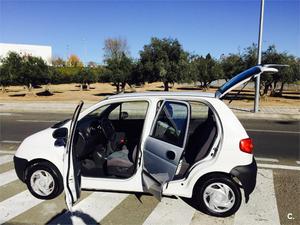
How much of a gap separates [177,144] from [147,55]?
21.4 metres

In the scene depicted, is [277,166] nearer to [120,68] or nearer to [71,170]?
[71,170]

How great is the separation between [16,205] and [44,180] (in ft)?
1.69

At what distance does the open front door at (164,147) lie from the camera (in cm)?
420

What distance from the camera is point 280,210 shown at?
4.50 meters

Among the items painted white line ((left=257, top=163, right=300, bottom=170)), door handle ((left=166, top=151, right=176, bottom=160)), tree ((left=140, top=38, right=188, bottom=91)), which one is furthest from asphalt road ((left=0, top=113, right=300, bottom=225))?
tree ((left=140, top=38, right=188, bottom=91))

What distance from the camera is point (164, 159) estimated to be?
423cm

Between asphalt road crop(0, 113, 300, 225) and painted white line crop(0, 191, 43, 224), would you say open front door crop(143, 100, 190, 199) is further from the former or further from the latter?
painted white line crop(0, 191, 43, 224)

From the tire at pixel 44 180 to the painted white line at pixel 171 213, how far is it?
A: 5.04ft

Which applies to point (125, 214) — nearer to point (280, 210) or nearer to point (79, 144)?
point (79, 144)

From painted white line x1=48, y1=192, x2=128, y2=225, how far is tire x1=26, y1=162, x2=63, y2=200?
49 cm

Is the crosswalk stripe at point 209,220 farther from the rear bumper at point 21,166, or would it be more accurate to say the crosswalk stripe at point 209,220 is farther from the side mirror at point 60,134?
the rear bumper at point 21,166

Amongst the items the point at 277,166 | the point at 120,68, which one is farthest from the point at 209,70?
the point at 277,166

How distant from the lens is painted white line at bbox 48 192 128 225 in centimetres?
423

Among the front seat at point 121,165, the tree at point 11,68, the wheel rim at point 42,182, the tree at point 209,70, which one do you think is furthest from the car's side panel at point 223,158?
the tree at point 209,70
